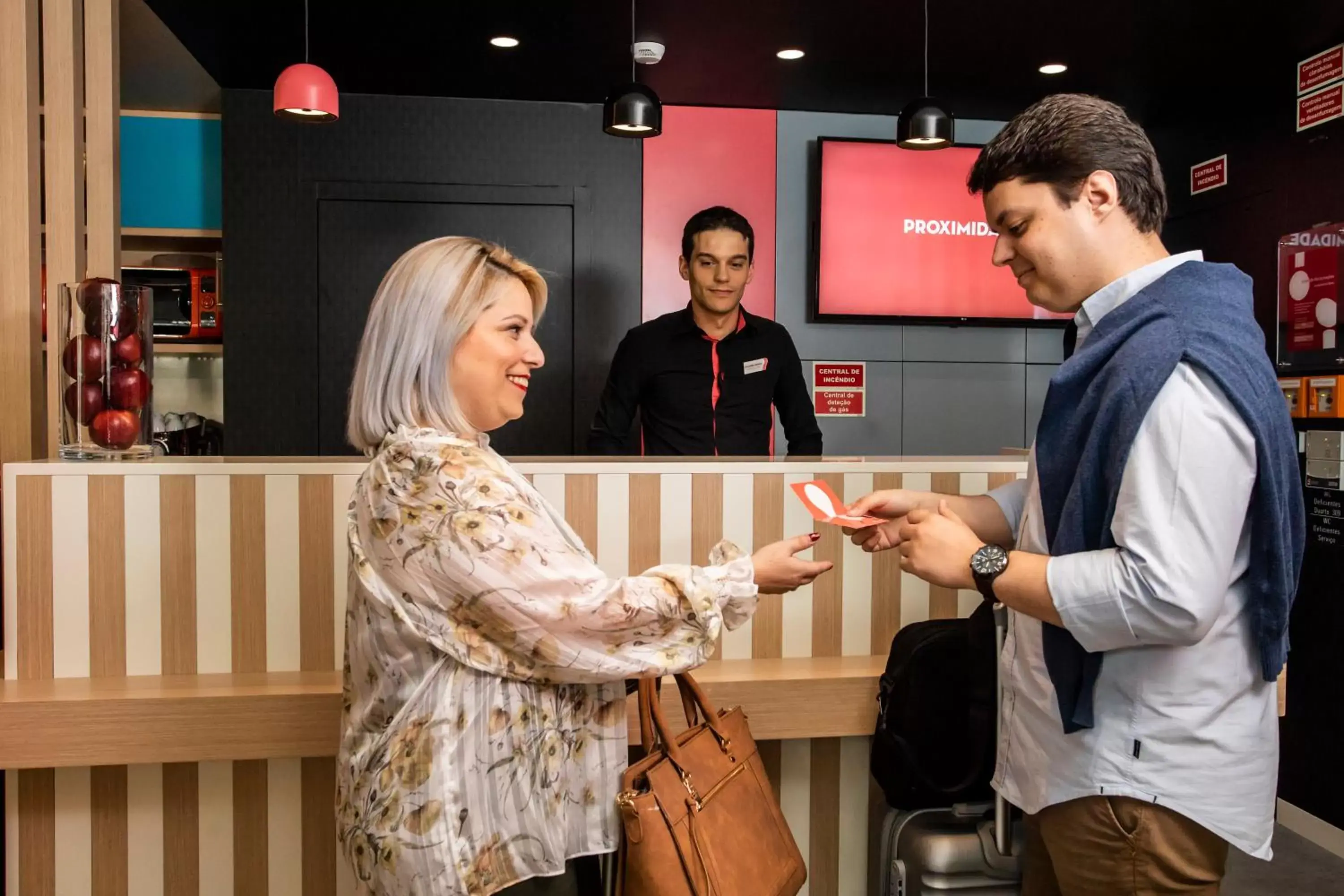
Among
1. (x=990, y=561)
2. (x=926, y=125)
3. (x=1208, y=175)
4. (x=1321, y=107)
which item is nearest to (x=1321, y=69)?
(x=1321, y=107)

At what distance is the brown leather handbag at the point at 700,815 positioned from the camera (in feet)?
4.33

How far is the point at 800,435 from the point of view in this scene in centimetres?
356

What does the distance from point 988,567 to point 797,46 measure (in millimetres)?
2924

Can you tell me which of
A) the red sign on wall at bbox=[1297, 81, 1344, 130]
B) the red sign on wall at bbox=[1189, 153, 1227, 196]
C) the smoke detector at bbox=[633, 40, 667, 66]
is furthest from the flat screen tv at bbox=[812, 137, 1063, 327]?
the red sign on wall at bbox=[1297, 81, 1344, 130]

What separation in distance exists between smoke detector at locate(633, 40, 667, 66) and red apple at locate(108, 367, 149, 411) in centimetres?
220

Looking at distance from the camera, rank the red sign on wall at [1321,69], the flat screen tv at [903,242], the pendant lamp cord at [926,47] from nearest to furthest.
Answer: the pendant lamp cord at [926,47]
the red sign on wall at [1321,69]
the flat screen tv at [903,242]

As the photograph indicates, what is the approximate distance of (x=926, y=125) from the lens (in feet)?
11.1

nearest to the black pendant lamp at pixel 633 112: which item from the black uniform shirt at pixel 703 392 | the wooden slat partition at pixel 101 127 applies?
the black uniform shirt at pixel 703 392

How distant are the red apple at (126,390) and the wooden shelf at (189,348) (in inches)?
110

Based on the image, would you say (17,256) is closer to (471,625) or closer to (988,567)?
(471,625)

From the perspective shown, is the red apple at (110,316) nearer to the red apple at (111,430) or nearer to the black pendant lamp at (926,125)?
the red apple at (111,430)

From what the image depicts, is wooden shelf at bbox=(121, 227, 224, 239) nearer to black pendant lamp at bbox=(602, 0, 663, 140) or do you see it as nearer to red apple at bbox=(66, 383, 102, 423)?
black pendant lamp at bbox=(602, 0, 663, 140)

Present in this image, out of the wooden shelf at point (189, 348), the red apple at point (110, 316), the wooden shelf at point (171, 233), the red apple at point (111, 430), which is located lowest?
the red apple at point (111, 430)

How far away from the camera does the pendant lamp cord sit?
3367 millimetres
